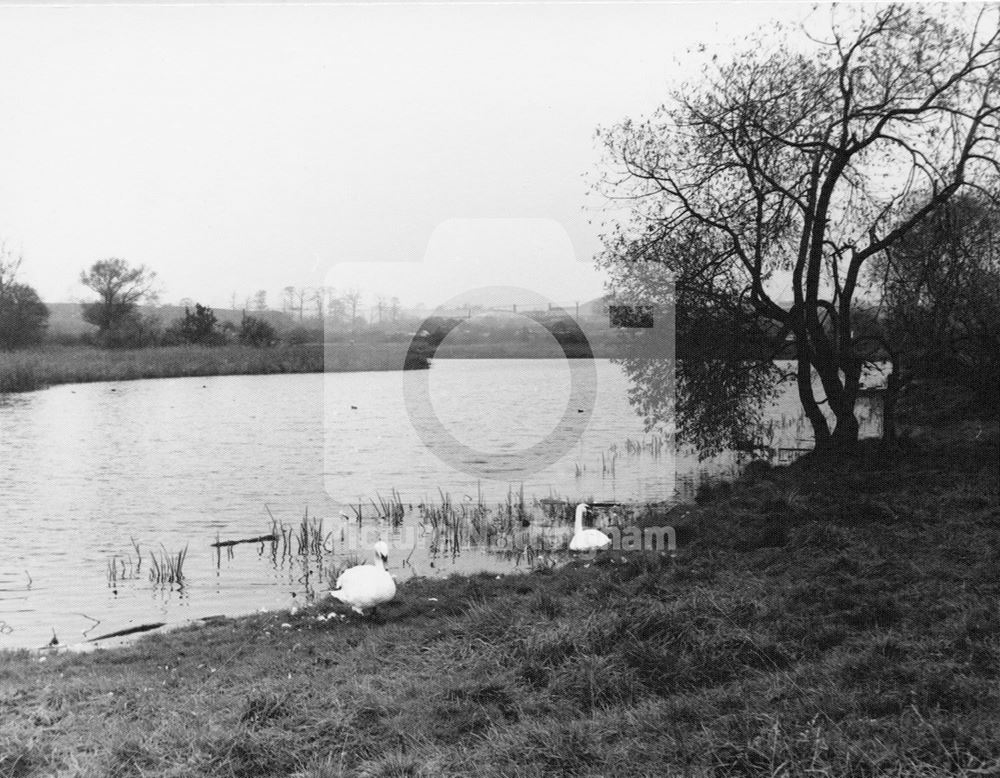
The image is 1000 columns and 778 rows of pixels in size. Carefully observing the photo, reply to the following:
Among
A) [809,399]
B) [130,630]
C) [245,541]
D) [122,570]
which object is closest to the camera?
[130,630]

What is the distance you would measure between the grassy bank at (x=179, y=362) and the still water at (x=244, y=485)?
97.6 inches

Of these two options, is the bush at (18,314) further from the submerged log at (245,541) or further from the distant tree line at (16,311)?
the submerged log at (245,541)

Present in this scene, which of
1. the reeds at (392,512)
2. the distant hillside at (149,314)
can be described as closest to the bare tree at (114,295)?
the distant hillside at (149,314)

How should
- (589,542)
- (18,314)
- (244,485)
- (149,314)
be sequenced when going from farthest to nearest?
1. (149,314)
2. (18,314)
3. (244,485)
4. (589,542)

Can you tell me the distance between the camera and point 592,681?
21.2 ft

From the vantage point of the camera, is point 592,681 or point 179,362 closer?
point 592,681

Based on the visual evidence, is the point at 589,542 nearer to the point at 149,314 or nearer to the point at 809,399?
the point at 809,399

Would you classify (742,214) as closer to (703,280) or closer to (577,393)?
(703,280)

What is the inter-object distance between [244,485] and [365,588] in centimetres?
1371

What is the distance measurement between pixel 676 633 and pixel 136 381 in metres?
53.3

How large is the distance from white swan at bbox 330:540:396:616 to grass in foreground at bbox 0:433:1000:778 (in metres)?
0.21

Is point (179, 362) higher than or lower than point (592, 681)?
higher

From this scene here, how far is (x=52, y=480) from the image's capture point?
74.9ft

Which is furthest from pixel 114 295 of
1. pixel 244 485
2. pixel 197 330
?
pixel 244 485
